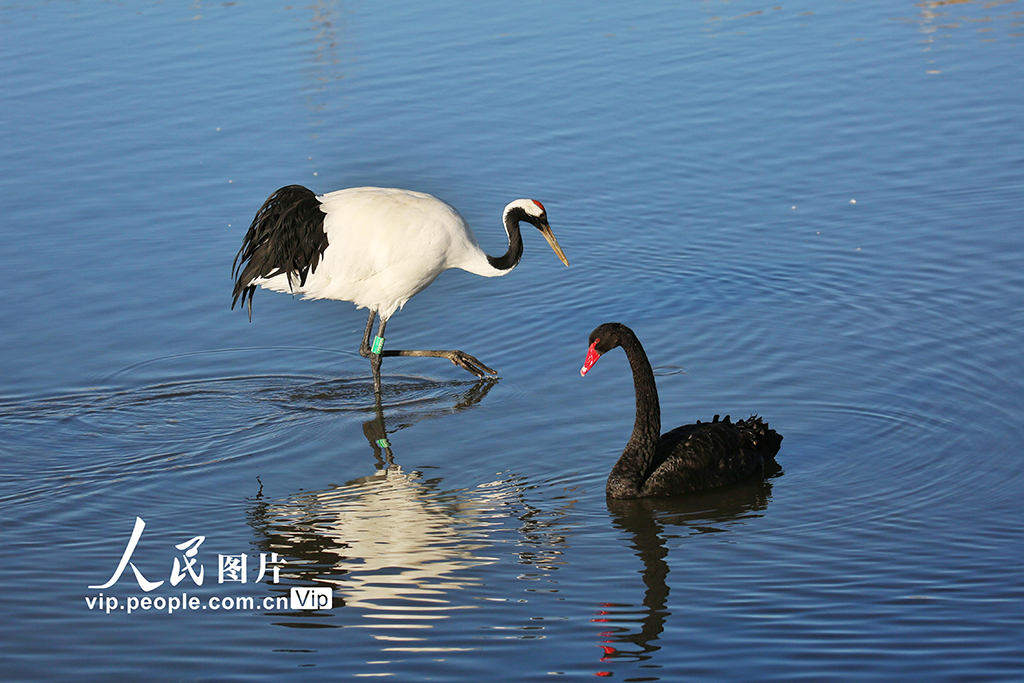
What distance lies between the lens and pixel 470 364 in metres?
9.01

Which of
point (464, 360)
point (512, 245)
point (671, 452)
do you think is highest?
point (512, 245)

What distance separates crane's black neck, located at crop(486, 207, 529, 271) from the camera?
9.66 meters

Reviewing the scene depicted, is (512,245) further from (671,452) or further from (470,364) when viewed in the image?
(671,452)

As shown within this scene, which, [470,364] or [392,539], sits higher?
[470,364]

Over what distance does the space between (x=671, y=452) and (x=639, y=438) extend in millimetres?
214

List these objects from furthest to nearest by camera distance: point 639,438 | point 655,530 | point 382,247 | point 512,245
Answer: point 512,245 → point 382,247 → point 639,438 → point 655,530

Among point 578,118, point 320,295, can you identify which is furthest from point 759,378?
point 578,118

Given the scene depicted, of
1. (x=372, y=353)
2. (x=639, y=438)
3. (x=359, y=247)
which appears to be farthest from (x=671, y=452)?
(x=359, y=247)

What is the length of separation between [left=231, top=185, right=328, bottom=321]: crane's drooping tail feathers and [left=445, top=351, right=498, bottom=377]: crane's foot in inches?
48.5

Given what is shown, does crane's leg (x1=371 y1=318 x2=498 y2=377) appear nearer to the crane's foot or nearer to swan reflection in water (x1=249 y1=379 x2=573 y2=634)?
the crane's foot

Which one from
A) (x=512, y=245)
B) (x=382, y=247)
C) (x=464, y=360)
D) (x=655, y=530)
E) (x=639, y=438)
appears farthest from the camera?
(x=512, y=245)

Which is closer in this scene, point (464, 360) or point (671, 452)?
point (671, 452)

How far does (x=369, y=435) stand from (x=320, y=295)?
60.6 inches

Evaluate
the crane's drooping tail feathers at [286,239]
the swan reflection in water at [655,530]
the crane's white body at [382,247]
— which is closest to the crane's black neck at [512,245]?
the crane's white body at [382,247]
